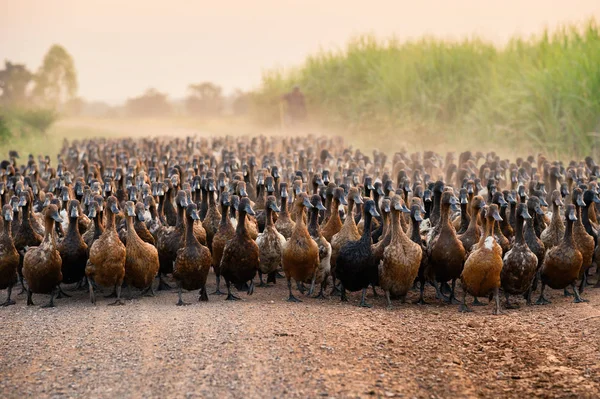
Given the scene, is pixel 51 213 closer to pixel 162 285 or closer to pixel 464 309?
pixel 162 285

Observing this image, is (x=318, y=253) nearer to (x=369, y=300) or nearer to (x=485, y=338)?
(x=369, y=300)

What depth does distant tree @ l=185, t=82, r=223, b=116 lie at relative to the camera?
61781 millimetres

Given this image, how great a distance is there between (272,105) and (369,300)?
30235 millimetres

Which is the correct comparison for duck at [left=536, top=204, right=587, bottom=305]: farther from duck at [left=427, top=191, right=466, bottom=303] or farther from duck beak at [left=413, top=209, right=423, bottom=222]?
duck beak at [left=413, top=209, right=423, bottom=222]

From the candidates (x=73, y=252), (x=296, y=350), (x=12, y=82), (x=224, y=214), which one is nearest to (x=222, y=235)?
(x=224, y=214)

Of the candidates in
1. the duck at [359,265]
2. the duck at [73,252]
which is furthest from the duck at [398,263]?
the duck at [73,252]

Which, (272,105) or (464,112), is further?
(272,105)

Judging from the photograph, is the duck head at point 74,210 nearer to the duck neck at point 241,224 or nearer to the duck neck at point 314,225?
the duck neck at point 241,224

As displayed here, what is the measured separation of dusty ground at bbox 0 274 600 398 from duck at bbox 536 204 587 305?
0.84ft

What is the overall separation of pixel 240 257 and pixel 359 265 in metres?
1.54

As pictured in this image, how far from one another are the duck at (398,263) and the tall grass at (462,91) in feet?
41.4

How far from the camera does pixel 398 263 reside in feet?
30.6

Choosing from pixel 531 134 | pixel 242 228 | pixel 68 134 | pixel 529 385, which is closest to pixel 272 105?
pixel 68 134

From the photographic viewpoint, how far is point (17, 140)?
31250 mm
